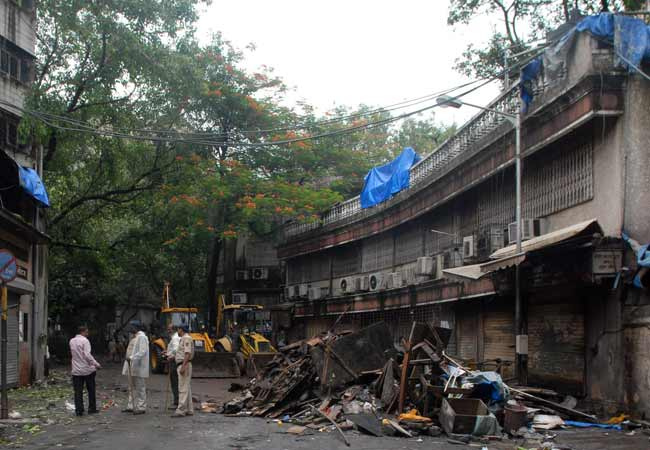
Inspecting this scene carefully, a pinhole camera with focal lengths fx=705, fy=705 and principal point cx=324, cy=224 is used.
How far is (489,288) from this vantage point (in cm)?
1847

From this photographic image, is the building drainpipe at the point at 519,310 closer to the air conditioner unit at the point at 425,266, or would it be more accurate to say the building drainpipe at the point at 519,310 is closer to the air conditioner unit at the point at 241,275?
the air conditioner unit at the point at 425,266

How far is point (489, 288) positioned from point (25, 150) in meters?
15.0

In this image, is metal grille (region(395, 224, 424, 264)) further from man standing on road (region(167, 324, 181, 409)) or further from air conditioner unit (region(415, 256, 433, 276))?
man standing on road (region(167, 324, 181, 409))

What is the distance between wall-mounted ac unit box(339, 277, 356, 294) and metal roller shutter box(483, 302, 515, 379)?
36.2 feet

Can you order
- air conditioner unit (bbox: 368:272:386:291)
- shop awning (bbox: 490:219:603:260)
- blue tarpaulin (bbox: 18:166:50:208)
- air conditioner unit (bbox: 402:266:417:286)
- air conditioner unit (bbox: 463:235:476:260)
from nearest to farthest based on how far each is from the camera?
shop awning (bbox: 490:219:603:260) → air conditioner unit (bbox: 463:235:476:260) → blue tarpaulin (bbox: 18:166:50:208) → air conditioner unit (bbox: 402:266:417:286) → air conditioner unit (bbox: 368:272:386:291)

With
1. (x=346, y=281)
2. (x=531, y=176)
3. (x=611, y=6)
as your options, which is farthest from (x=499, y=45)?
(x=346, y=281)

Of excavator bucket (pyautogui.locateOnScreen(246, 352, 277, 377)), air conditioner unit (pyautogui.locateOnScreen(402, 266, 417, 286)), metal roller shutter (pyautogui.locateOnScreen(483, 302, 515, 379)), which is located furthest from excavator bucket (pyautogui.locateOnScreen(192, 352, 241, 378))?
metal roller shutter (pyautogui.locateOnScreen(483, 302, 515, 379))

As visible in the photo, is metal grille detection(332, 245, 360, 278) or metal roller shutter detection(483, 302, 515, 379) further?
metal grille detection(332, 245, 360, 278)

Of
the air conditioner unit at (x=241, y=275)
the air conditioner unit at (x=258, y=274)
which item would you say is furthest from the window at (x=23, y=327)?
the air conditioner unit at (x=258, y=274)

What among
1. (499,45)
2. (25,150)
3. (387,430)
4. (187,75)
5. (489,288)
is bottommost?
(387,430)

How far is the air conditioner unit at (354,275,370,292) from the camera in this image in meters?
29.1

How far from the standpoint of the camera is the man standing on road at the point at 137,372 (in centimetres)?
1523

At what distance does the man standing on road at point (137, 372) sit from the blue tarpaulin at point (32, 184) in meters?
7.67

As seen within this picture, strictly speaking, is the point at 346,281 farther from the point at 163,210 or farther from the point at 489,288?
the point at 489,288
